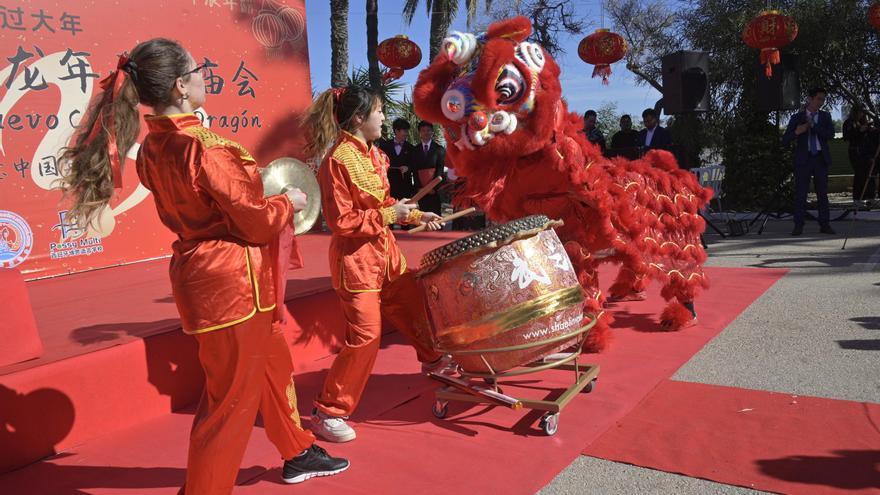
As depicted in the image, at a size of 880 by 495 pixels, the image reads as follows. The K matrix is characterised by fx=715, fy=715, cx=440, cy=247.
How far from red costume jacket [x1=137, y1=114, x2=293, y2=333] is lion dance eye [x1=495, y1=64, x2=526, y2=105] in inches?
66.4

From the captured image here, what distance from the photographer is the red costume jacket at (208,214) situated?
2094 millimetres

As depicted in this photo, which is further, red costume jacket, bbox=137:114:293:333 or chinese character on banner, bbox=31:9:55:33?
chinese character on banner, bbox=31:9:55:33

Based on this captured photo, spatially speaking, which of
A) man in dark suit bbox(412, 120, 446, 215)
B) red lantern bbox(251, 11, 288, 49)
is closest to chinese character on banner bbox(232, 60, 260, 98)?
red lantern bbox(251, 11, 288, 49)

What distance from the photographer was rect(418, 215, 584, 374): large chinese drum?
2826mm

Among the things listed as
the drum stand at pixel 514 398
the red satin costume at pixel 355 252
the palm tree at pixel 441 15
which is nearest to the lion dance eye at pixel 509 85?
the red satin costume at pixel 355 252

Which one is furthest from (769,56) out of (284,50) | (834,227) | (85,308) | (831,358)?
(85,308)

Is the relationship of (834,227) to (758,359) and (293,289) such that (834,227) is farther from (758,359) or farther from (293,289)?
(293,289)

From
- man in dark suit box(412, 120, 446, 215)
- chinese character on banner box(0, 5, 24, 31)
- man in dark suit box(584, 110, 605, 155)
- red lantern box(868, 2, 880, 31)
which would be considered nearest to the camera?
chinese character on banner box(0, 5, 24, 31)

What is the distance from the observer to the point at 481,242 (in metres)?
2.79

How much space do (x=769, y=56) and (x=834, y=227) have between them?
260 cm

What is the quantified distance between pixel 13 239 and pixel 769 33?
9.02m

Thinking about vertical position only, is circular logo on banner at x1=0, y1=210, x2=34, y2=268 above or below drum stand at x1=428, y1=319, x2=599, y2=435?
above

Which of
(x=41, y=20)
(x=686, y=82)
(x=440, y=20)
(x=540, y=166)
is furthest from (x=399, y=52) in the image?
(x=540, y=166)

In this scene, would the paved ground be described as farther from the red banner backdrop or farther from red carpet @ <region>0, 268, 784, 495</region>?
the red banner backdrop
